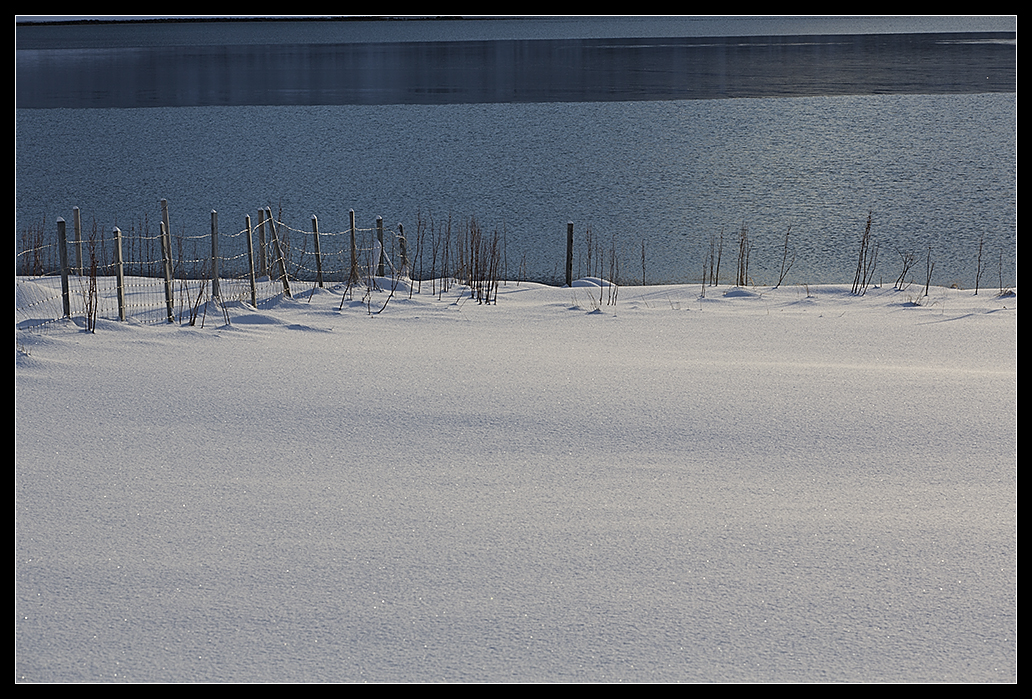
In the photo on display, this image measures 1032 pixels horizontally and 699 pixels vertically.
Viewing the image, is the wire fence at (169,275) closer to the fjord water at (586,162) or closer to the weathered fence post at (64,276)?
the weathered fence post at (64,276)

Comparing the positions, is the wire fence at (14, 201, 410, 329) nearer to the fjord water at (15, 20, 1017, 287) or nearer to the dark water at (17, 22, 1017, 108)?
the fjord water at (15, 20, 1017, 287)

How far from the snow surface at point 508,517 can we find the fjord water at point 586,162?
798cm

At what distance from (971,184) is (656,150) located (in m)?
7.79

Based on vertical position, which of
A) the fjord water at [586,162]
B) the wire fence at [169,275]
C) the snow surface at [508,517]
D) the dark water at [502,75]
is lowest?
the snow surface at [508,517]

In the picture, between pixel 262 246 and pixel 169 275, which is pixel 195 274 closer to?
pixel 262 246

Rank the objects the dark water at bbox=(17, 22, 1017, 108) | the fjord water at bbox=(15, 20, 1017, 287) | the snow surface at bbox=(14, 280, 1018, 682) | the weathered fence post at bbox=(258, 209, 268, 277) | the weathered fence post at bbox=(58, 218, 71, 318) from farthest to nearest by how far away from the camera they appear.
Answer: the dark water at bbox=(17, 22, 1017, 108)
the fjord water at bbox=(15, 20, 1017, 287)
the weathered fence post at bbox=(258, 209, 268, 277)
the weathered fence post at bbox=(58, 218, 71, 318)
the snow surface at bbox=(14, 280, 1018, 682)

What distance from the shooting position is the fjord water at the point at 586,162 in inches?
573

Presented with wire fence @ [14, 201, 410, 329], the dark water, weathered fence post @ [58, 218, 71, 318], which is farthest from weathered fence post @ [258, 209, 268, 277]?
the dark water

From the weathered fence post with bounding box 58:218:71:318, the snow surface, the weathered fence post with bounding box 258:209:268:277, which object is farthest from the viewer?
the weathered fence post with bounding box 258:209:268:277

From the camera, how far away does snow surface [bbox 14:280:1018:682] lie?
7.27ft

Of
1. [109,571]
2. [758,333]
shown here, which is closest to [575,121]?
[758,333]

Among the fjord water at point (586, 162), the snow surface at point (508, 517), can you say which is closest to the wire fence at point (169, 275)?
the snow surface at point (508, 517)

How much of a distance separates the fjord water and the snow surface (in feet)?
26.2

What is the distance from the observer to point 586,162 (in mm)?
21906
